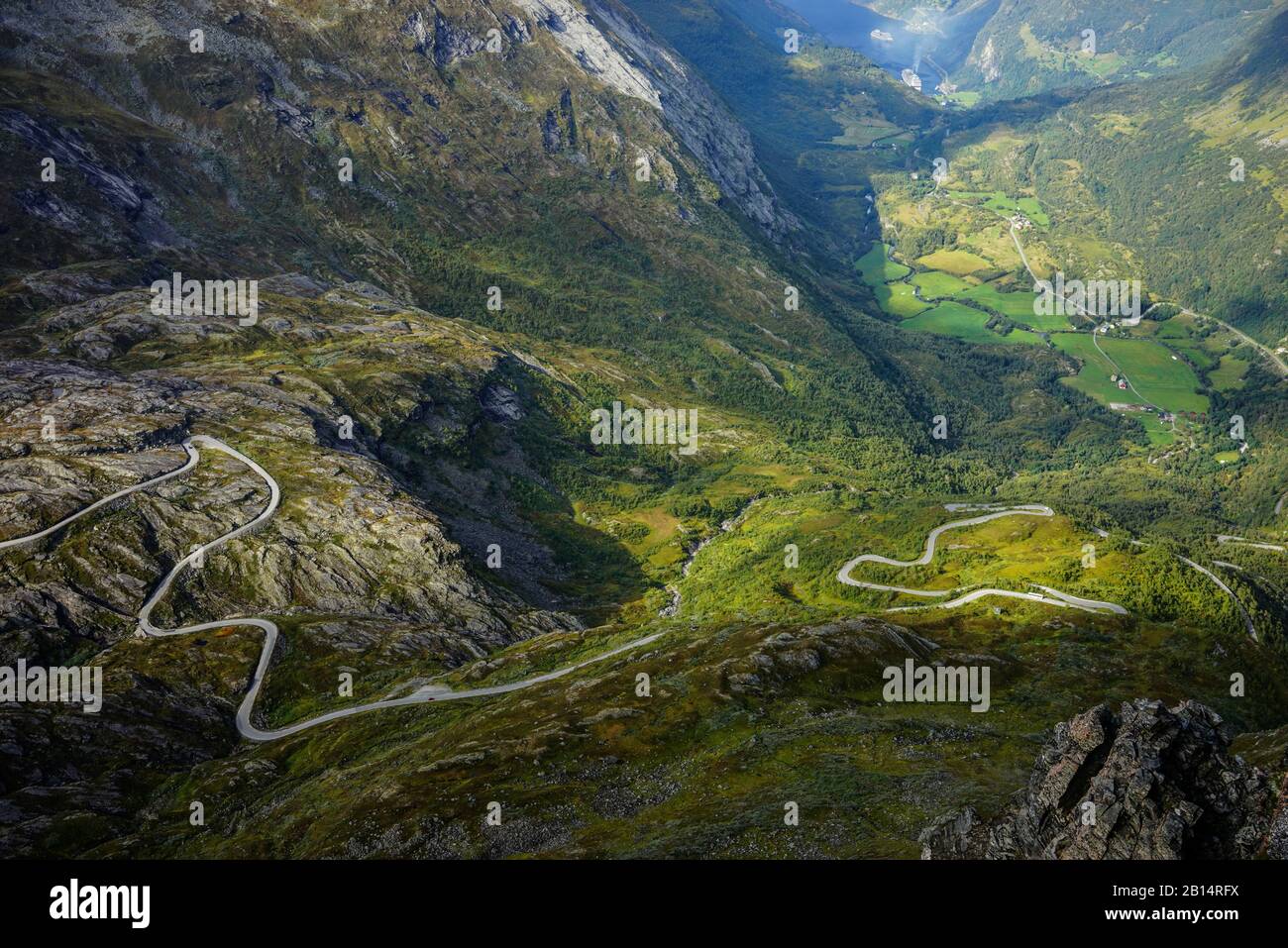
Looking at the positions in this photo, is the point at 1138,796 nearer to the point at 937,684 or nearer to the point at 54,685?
the point at 937,684

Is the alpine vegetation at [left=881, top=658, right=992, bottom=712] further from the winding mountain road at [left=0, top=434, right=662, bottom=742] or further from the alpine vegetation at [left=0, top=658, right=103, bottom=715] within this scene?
the alpine vegetation at [left=0, top=658, right=103, bottom=715]

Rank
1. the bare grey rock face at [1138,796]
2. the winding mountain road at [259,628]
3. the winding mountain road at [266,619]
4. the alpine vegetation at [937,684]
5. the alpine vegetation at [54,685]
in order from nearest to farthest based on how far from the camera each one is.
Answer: the bare grey rock face at [1138,796] → the alpine vegetation at [937,684] → the alpine vegetation at [54,685] → the winding mountain road at [259,628] → the winding mountain road at [266,619]

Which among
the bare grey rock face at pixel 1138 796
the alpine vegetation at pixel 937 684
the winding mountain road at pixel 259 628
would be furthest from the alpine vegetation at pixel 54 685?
the bare grey rock face at pixel 1138 796

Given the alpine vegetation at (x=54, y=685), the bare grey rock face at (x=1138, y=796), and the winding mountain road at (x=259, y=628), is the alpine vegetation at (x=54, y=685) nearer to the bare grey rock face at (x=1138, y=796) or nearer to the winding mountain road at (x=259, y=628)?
the winding mountain road at (x=259, y=628)

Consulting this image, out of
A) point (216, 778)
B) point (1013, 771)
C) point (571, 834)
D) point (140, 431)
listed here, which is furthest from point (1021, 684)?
point (140, 431)

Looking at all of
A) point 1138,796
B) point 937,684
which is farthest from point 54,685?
point 1138,796

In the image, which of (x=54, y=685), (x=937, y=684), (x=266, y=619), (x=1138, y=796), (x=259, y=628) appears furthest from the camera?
(x=266, y=619)
